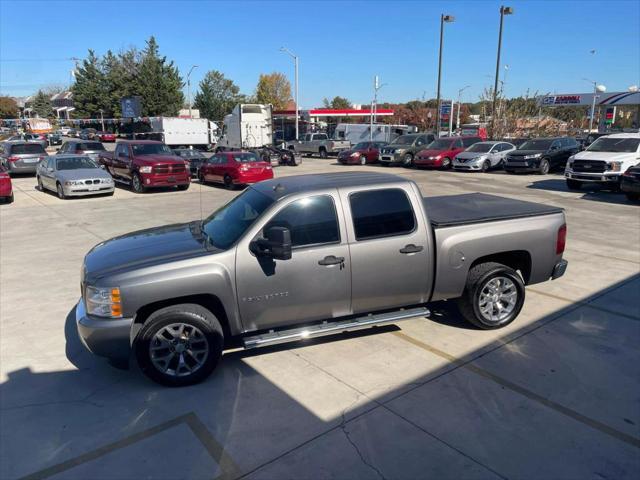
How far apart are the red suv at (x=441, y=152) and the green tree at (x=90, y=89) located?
205 ft

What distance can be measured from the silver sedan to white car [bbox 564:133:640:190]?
1671 cm

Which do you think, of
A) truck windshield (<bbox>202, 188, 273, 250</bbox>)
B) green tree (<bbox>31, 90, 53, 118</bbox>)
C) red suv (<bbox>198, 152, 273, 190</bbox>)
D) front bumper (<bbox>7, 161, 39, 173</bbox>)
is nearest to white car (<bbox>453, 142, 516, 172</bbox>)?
red suv (<bbox>198, 152, 273, 190</bbox>)

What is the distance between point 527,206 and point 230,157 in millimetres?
14788

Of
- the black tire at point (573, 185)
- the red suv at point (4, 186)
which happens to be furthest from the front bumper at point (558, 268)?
the red suv at point (4, 186)

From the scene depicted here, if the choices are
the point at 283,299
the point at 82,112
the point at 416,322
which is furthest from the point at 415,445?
the point at 82,112

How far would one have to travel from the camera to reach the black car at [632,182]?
14070mm

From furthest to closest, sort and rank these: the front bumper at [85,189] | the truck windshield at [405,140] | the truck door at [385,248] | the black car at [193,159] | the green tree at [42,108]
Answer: the green tree at [42,108] < the truck windshield at [405,140] < the black car at [193,159] < the front bumper at [85,189] < the truck door at [385,248]

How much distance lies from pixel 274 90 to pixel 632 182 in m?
80.4

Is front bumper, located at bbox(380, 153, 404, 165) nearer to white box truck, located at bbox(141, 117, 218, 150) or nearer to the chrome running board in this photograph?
white box truck, located at bbox(141, 117, 218, 150)

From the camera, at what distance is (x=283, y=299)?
4.44 metres

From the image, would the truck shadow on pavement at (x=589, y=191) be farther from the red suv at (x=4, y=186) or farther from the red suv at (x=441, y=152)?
the red suv at (x=4, y=186)

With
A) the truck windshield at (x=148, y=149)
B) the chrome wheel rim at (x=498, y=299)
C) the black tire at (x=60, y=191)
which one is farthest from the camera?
the truck windshield at (x=148, y=149)

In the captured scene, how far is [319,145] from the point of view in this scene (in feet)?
122

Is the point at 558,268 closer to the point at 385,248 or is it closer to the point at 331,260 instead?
the point at 385,248
